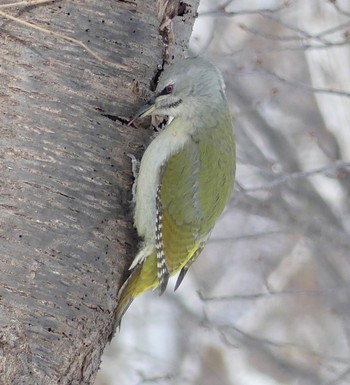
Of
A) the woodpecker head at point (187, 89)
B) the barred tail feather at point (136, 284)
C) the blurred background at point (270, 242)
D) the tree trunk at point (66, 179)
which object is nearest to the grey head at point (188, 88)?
the woodpecker head at point (187, 89)

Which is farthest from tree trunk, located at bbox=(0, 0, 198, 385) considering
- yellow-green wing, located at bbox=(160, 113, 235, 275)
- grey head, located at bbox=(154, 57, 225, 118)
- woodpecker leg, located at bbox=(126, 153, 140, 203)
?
yellow-green wing, located at bbox=(160, 113, 235, 275)

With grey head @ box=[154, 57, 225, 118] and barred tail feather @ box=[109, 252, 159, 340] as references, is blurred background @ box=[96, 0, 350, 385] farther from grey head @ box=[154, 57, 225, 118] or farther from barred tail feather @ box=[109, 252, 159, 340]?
barred tail feather @ box=[109, 252, 159, 340]

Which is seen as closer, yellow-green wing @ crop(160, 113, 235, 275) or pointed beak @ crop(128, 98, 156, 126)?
pointed beak @ crop(128, 98, 156, 126)

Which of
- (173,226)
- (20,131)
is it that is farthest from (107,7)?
(173,226)

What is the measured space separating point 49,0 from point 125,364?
635 cm

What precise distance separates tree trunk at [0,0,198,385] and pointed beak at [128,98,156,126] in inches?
1.1

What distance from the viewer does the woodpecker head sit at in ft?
10.3

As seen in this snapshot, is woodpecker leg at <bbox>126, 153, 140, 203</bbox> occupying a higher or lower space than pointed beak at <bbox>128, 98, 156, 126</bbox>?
lower

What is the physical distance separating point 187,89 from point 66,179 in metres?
0.84

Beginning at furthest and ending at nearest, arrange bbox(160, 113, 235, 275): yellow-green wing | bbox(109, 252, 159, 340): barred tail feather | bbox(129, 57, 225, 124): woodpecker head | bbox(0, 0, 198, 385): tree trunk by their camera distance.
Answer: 1. bbox(160, 113, 235, 275): yellow-green wing
2. bbox(129, 57, 225, 124): woodpecker head
3. bbox(109, 252, 159, 340): barred tail feather
4. bbox(0, 0, 198, 385): tree trunk

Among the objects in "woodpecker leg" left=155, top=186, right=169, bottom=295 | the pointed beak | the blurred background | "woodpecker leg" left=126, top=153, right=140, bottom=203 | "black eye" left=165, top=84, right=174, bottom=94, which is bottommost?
the blurred background

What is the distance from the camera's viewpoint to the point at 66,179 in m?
2.75

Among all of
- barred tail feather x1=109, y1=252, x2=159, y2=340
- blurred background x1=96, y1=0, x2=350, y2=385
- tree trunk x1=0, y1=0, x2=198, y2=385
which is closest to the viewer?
tree trunk x1=0, y1=0, x2=198, y2=385

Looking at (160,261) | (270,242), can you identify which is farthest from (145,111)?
(270,242)
